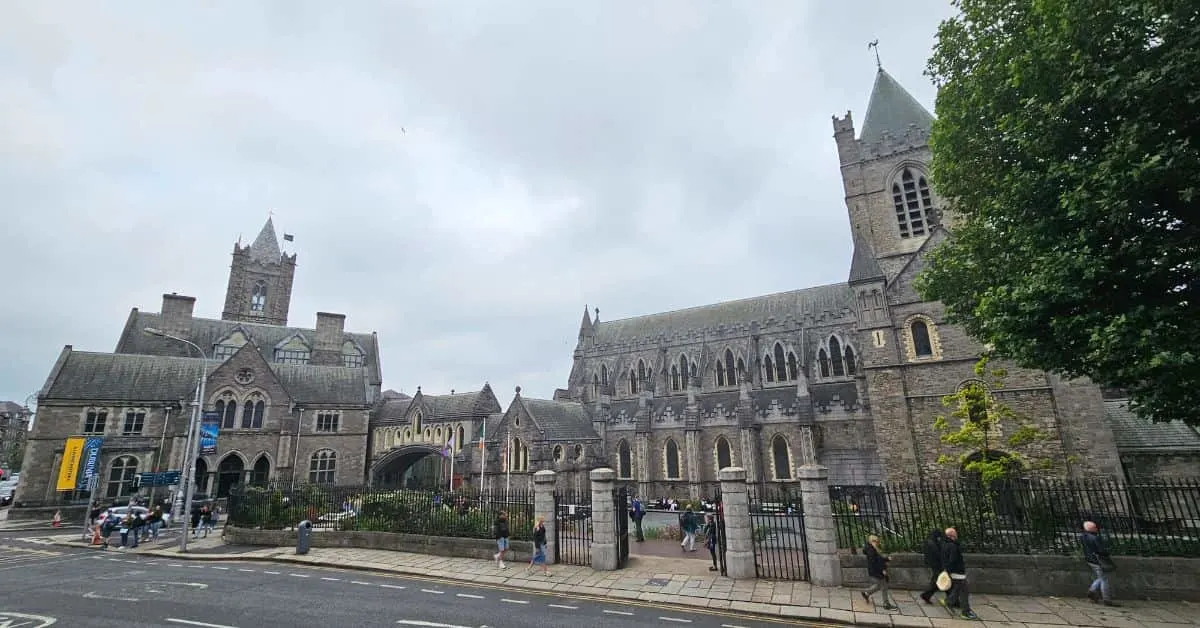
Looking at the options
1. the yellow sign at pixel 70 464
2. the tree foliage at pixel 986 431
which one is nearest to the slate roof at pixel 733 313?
the tree foliage at pixel 986 431

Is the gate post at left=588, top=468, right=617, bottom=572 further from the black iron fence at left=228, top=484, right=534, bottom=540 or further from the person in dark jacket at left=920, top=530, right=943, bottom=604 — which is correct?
the person in dark jacket at left=920, top=530, right=943, bottom=604

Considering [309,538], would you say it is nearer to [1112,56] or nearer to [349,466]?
[349,466]

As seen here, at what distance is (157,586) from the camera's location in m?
13.4

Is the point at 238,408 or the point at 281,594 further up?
the point at 238,408

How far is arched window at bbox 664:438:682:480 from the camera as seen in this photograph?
3488 cm

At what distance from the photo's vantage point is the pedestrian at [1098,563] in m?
10.2

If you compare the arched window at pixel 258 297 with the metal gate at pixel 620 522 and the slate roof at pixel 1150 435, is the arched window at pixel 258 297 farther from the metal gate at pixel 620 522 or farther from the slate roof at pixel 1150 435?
the slate roof at pixel 1150 435

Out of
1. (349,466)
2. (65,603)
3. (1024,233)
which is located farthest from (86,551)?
(1024,233)

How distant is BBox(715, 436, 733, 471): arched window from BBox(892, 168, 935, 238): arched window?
57.6 feet

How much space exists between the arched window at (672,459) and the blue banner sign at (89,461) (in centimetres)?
3190

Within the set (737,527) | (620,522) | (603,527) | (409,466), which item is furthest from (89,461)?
(737,527)

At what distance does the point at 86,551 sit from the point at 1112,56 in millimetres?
35778

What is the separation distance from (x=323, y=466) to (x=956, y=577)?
130ft

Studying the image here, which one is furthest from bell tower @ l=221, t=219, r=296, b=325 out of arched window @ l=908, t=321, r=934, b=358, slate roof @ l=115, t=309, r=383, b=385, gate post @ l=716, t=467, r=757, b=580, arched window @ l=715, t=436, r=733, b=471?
arched window @ l=908, t=321, r=934, b=358
